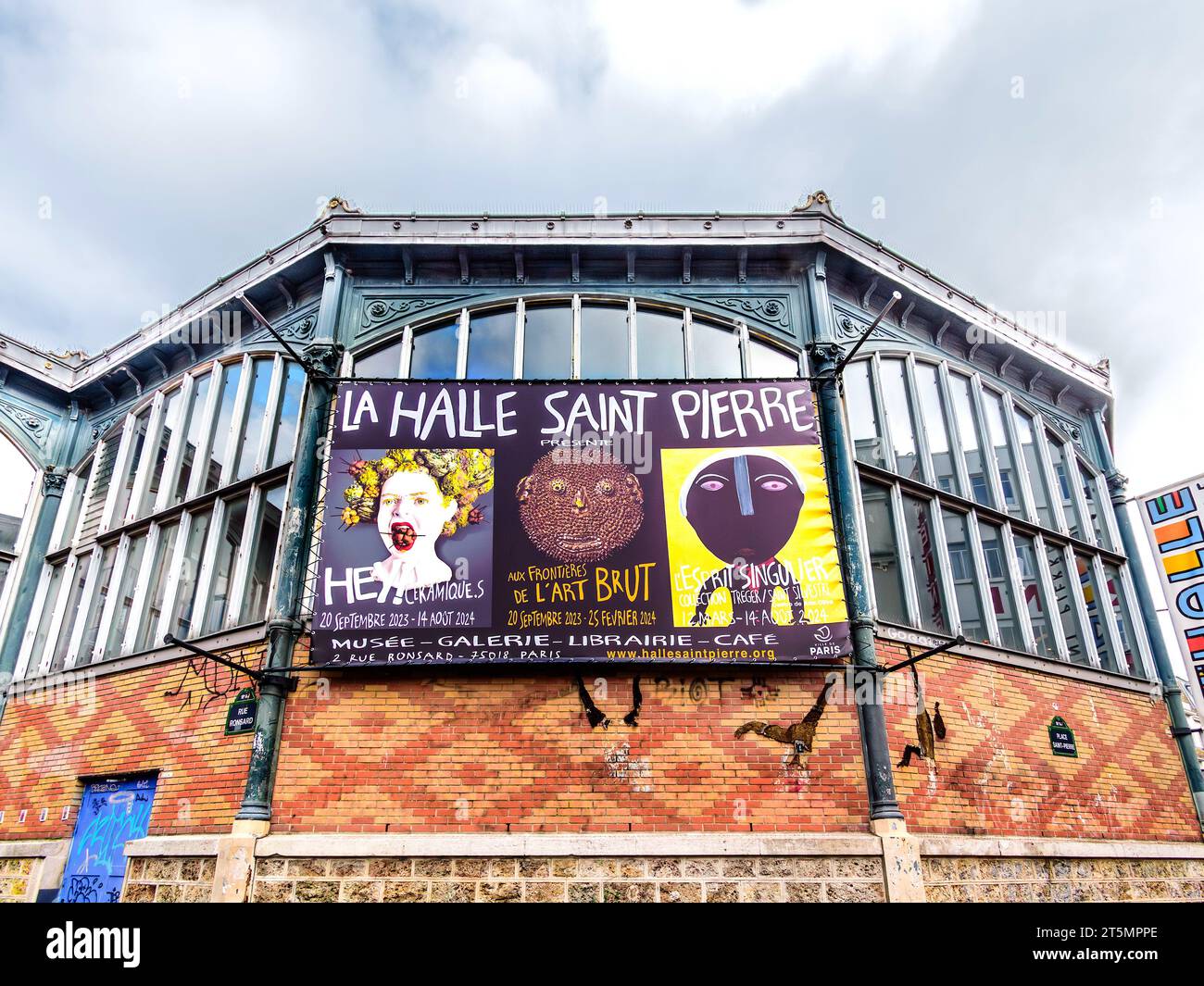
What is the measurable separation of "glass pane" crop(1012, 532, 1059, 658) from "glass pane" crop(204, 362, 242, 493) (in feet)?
39.3

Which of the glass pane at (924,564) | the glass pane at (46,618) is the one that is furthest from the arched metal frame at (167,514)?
the glass pane at (924,564)

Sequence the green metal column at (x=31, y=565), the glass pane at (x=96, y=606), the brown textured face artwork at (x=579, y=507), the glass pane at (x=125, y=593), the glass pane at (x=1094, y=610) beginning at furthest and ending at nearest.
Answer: the green metal column at (x=31, y=565) < the glass pane at (x=1094, y=610) < the glass pane at (x=96, y=606) < the glass pane at (x=125, y=593) < the brown textured face artwork at (x=579, y=507)

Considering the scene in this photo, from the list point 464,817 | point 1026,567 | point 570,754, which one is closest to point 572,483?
point 570,754

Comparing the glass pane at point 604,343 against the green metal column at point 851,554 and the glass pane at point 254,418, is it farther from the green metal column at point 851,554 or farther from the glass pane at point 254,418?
the glass pane at point 254,418

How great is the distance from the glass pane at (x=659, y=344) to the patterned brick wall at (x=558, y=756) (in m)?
4.15

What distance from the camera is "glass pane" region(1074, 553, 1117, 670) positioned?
12.4m

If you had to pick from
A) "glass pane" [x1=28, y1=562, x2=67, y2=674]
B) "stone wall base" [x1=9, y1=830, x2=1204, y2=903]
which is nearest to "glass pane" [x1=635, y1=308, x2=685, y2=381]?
"stone wall base" [x1=9, y1=830, x2=1204, y2=903]

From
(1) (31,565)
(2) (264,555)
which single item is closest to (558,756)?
(2) (264,555)

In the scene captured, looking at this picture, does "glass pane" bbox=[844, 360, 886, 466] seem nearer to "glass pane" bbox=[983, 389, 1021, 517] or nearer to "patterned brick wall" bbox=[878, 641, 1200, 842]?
"glass pane" bbox=[983, 389, 1021, 517]

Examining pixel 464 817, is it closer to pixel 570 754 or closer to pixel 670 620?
pixel 570 754

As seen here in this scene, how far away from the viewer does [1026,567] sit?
492 inches

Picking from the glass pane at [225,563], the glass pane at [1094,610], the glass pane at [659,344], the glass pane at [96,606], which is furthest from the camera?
the glass pane at [1094,610]

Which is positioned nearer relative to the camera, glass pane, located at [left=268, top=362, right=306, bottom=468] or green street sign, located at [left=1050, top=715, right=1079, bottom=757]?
green street sign, located at [left=1050, top=715, right=1079, bottom=757]

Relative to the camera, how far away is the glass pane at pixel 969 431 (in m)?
12.6
